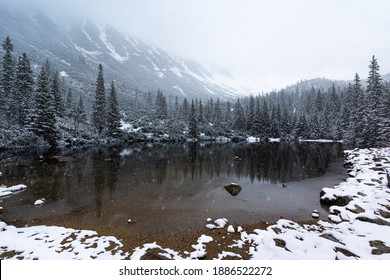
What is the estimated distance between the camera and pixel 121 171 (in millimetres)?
23297

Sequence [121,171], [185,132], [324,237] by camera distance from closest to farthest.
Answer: [324,237] → [121,171] → [185,132]

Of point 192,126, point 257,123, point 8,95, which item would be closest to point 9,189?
point 8,95

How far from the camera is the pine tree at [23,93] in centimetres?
4634

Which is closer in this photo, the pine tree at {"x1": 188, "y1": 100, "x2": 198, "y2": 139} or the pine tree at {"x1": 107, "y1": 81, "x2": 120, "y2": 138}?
the pine tree at {"x1": 107, "y1": 81, "x2": 120, "y2": 138}

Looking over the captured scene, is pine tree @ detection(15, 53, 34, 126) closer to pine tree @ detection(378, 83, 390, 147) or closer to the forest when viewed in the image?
the forest

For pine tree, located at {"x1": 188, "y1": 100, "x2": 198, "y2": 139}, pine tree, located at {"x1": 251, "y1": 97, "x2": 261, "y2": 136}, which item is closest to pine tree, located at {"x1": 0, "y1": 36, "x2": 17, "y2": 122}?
pine tree, located at {"x1": 188, "y1": 100, "x2": 198, "y2": 139}

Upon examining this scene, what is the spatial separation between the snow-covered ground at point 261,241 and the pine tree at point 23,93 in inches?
1904

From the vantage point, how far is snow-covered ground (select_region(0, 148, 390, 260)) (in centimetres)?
714

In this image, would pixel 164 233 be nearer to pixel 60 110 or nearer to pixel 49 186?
pixel 49 186

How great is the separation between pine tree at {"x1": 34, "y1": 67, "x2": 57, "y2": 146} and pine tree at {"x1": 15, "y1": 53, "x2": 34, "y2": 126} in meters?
3.98

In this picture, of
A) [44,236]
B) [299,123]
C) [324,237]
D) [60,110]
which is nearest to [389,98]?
[299,123]

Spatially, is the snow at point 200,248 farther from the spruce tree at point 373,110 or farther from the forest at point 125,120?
the spruce tree at point 373,110

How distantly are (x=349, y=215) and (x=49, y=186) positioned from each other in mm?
21147

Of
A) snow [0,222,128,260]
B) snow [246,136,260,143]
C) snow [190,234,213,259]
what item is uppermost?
snow [246,136,260,143]
